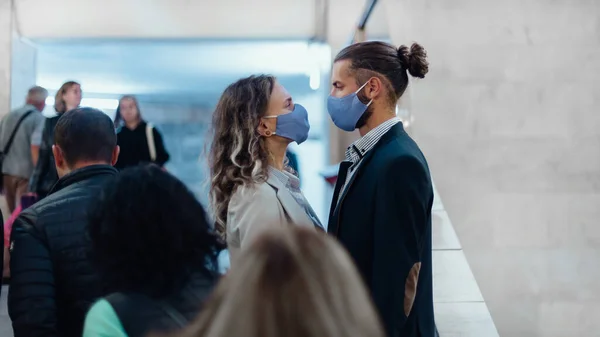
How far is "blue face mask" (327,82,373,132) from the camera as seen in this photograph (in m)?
3.04

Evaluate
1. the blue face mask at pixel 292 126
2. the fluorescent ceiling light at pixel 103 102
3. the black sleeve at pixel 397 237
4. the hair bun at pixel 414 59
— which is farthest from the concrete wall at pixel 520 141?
the fluorescent ceiling light at pixel 103 102

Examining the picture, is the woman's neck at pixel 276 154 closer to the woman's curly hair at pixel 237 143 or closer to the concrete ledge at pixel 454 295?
the woman's curly hair at pixel 237 143

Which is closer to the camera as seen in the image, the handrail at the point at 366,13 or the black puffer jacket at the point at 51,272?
the black puffer jacket at the point at 51,272

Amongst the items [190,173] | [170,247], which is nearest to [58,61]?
[190,173]

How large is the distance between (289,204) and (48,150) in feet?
14.2

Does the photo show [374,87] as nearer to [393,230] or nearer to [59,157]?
[393,230]

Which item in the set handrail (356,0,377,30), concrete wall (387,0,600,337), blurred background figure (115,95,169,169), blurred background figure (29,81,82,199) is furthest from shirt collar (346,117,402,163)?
blurred background figure (115,95,169,169)

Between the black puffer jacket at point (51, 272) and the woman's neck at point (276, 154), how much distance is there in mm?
806

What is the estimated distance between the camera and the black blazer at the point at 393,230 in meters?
2.70

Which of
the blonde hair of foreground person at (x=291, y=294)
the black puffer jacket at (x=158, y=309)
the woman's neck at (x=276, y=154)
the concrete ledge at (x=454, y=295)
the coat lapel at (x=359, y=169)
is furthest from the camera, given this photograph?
the concrete ledge at (x=454, y=295)

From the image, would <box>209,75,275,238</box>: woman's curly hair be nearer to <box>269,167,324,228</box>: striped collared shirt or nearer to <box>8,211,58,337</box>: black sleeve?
<box>269,167,324,228</box>: striped collared shirt

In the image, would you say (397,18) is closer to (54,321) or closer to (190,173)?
(54,321)

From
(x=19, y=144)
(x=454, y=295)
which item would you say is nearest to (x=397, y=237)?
(x=454, y=295)

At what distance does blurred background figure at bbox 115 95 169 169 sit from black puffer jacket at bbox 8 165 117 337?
Result: 5.16 m
